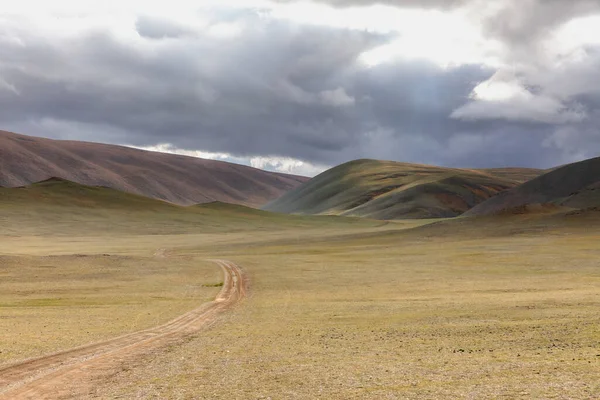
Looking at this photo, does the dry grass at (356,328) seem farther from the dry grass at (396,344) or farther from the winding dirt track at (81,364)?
the winding dirt track at (81,364)

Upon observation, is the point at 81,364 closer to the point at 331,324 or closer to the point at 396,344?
the point at 396,344

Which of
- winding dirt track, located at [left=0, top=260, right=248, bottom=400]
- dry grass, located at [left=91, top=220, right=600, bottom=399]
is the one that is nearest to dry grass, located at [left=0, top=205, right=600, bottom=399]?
dry grass, located at [left=91, top=220, right=600, bottom=399]

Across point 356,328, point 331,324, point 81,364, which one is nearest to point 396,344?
point 356,328

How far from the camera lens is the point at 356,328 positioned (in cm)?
2666

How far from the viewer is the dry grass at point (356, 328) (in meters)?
15.8

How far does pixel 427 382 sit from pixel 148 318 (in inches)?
714

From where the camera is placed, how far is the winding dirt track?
16.1m

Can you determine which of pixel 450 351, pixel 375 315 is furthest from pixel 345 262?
pixel 450 351

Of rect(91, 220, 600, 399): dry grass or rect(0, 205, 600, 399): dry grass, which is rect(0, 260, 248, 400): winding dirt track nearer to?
rect(0, 205, 600, 399): dry grass

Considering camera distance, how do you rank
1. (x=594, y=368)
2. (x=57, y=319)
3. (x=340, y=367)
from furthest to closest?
(x=57, y=319) < (x=340, y=367) < (x=594, y=368)

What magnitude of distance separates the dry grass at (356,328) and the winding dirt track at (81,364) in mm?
786

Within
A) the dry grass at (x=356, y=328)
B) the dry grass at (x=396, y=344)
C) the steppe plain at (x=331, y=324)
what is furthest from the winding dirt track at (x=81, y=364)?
the dry grass at (x=396, y=344)

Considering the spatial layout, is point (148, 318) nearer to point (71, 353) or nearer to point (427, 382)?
point (71, 353)

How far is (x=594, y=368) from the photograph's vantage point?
1633cm
